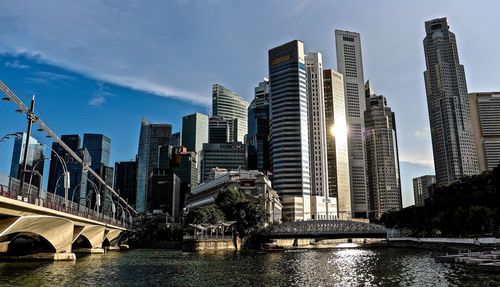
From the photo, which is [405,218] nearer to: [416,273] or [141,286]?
[416,273]

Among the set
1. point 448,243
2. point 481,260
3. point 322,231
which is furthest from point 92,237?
point 448,243

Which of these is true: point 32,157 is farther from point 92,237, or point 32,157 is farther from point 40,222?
point 40,222

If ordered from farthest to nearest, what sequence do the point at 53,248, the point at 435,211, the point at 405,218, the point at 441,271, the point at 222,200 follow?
the point at 405,218 → the point at 222,200 → the point at 435,211 → the point at 53,248 → the point at 441,271

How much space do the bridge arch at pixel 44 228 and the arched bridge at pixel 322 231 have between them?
72679 millimetres

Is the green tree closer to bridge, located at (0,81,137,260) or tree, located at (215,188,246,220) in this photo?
tree, located at (215,188,246,220)

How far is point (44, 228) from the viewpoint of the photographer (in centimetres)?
6300

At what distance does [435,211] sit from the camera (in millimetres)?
129375

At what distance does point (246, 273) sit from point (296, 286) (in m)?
13.4

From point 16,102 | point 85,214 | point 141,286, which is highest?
point 16,102

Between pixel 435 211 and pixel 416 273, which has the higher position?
pixel 435 211

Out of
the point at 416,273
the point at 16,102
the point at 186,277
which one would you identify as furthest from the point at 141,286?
the point at 416,273

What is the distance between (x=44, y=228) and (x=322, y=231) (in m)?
103

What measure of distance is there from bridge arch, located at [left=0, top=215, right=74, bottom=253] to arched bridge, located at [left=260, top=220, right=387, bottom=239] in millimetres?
72679

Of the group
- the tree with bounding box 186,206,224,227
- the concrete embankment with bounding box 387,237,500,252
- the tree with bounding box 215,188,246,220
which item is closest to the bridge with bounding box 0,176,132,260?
the tree with bounding box 186,206,224,227
